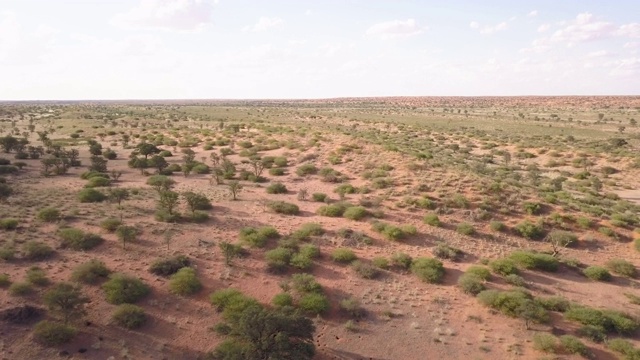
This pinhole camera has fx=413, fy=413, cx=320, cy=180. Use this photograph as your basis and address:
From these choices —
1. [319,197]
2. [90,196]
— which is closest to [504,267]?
[319,197]

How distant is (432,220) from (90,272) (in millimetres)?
20207

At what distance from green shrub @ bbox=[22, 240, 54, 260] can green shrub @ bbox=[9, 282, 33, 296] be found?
278 cm

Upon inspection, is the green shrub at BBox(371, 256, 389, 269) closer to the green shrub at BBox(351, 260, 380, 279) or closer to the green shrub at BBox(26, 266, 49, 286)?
the green shrub at BBox(351, 260, 380, 279)

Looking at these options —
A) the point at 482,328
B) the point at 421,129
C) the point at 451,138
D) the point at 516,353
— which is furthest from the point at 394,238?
the point at 421,129

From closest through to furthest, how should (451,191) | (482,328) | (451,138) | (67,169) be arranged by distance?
A: (482,328), (451,191), (67,169), (451,138)

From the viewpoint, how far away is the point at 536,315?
1759 cm

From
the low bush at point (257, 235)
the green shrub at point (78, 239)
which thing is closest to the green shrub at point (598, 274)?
the low bush at point (257, 235)

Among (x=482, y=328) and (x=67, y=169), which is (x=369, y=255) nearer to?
(x=482, y=328)

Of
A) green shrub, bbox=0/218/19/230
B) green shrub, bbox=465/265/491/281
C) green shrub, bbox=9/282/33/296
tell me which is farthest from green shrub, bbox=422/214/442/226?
green shrub, bbox=0/218/19/230

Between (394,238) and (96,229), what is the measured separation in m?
17.7

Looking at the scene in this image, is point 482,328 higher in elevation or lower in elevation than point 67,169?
lower

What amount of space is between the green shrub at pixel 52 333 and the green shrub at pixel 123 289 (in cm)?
222

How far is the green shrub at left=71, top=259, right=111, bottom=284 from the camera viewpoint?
1869 centimetres

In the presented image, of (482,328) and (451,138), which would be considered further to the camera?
(451,138)
